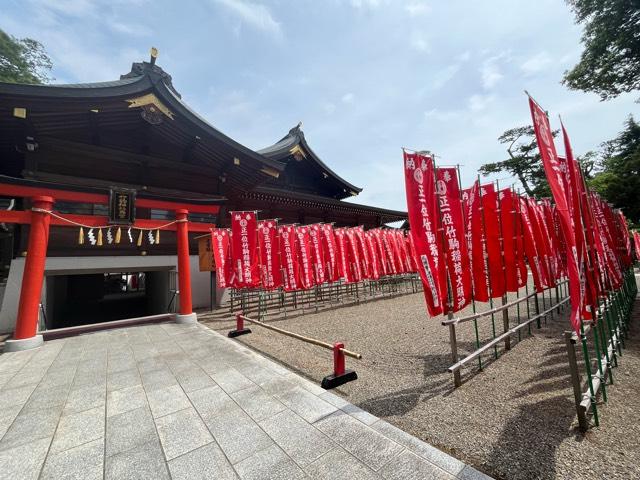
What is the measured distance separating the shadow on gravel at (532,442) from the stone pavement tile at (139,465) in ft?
Result: 9.95

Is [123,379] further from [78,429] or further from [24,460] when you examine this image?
[24,460]

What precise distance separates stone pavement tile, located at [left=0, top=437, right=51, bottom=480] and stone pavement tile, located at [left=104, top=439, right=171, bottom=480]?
65cm

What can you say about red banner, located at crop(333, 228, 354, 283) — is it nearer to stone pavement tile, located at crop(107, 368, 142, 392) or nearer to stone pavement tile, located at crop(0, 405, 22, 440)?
stone pavement tile, located at crop(107, 368, 142, 392)

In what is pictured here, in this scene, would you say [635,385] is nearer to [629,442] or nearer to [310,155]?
[629,442]

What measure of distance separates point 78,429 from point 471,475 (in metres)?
4.25

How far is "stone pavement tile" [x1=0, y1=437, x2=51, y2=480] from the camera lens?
2.52 meters

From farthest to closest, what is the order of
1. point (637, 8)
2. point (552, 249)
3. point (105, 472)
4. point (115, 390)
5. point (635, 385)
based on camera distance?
point (637, 8) → point (552, 249) → point (115, 390) → point (635, 385) → point (105, 472)

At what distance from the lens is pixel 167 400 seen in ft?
12.6

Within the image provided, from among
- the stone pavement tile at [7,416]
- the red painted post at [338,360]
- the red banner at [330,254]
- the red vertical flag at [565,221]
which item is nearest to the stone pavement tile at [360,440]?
the red painted post at [338,360]

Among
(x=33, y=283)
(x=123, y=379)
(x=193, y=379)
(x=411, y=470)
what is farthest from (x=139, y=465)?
(x=33, y=283)

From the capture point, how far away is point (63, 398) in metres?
4.01

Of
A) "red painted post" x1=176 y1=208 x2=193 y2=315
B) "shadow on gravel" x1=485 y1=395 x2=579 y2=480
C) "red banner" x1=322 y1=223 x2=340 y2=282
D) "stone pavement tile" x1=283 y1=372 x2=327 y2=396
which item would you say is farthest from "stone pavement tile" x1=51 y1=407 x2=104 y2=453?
"red banner" x1=322 y1=223 x2=340 y2=282

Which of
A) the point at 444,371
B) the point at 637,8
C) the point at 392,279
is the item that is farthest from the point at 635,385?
the point at 637,8

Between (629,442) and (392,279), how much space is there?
42.1ft
